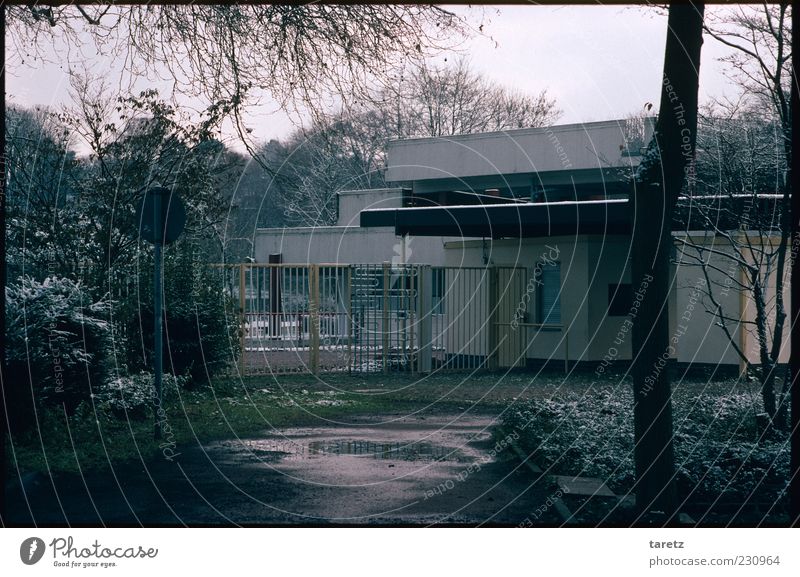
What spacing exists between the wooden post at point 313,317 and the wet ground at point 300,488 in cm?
855

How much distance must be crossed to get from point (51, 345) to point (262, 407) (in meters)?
4.38

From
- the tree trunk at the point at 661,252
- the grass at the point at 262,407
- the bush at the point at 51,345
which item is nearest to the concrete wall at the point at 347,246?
the grass at the point at 262,407

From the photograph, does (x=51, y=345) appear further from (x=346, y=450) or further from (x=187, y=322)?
(x=187, y=322)

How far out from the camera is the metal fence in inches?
790

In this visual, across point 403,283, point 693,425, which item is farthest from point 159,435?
point 403,283

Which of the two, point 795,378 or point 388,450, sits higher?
point 795,378

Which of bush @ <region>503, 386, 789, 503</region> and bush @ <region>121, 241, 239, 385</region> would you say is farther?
bush @ <region>121, 241, 239, 385</region>

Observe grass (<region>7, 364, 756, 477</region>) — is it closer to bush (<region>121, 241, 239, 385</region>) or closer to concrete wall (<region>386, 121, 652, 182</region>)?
bush (<region>121, 241, 239, 385</region>)

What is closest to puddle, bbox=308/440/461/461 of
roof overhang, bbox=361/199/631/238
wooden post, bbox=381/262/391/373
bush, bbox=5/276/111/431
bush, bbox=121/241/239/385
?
bush, bbox=5/276/111/431

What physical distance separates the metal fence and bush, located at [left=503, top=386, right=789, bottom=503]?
23.6 ft

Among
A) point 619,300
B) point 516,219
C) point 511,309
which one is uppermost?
point 516,219

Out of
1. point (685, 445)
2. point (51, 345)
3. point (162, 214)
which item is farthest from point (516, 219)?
point (51, 345)

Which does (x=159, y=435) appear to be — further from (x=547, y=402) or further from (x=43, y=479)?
(x=547, y=402)

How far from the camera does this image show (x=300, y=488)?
8.67 m
